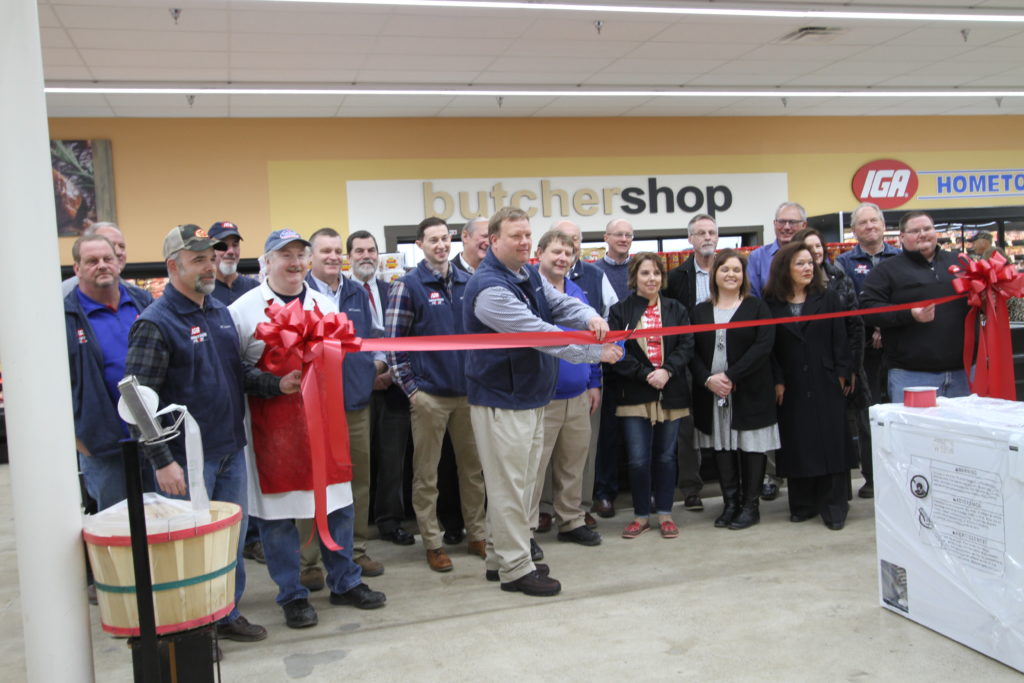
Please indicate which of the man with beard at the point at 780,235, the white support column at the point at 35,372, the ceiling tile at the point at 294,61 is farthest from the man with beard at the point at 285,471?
the ceiling tile at the point at 294,61

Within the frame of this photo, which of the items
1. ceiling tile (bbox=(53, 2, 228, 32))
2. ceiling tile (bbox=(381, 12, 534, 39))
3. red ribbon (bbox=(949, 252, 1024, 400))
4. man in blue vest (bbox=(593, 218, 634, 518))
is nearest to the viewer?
red ribbon (bbox=(949, 252, 1024, 400))

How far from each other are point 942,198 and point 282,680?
12147 mm

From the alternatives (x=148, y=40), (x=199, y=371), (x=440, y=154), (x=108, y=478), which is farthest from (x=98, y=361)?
(x=440, y=154)

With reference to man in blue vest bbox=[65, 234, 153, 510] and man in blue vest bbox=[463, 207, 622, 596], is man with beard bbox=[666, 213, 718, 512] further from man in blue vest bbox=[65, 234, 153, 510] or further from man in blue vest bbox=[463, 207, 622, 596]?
man in blue vest bbox=[65, 234, 153, 510]

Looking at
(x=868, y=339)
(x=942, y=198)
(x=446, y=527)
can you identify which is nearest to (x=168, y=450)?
(x=446, y=527)

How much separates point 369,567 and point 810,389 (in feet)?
7.82

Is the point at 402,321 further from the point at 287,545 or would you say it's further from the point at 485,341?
the point at 287,545

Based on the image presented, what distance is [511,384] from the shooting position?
11.6 feet

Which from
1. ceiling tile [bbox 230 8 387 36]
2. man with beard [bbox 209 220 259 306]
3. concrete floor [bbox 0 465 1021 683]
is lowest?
concrete floor [bbox 0 465 1021 683]

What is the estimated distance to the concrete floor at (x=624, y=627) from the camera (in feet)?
9.29

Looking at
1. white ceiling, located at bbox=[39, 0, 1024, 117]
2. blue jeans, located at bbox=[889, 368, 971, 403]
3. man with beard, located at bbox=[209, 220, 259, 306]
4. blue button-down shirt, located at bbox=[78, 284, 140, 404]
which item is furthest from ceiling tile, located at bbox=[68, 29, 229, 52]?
blue jeans, located at bbox=[889, 368, 971, 403]

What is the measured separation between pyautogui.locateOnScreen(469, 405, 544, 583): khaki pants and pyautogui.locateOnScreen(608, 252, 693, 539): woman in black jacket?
898 millimetres

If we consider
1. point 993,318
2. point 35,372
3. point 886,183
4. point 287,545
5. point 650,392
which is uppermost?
point 886,183

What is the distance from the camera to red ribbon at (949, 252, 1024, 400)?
4125 millimetres
